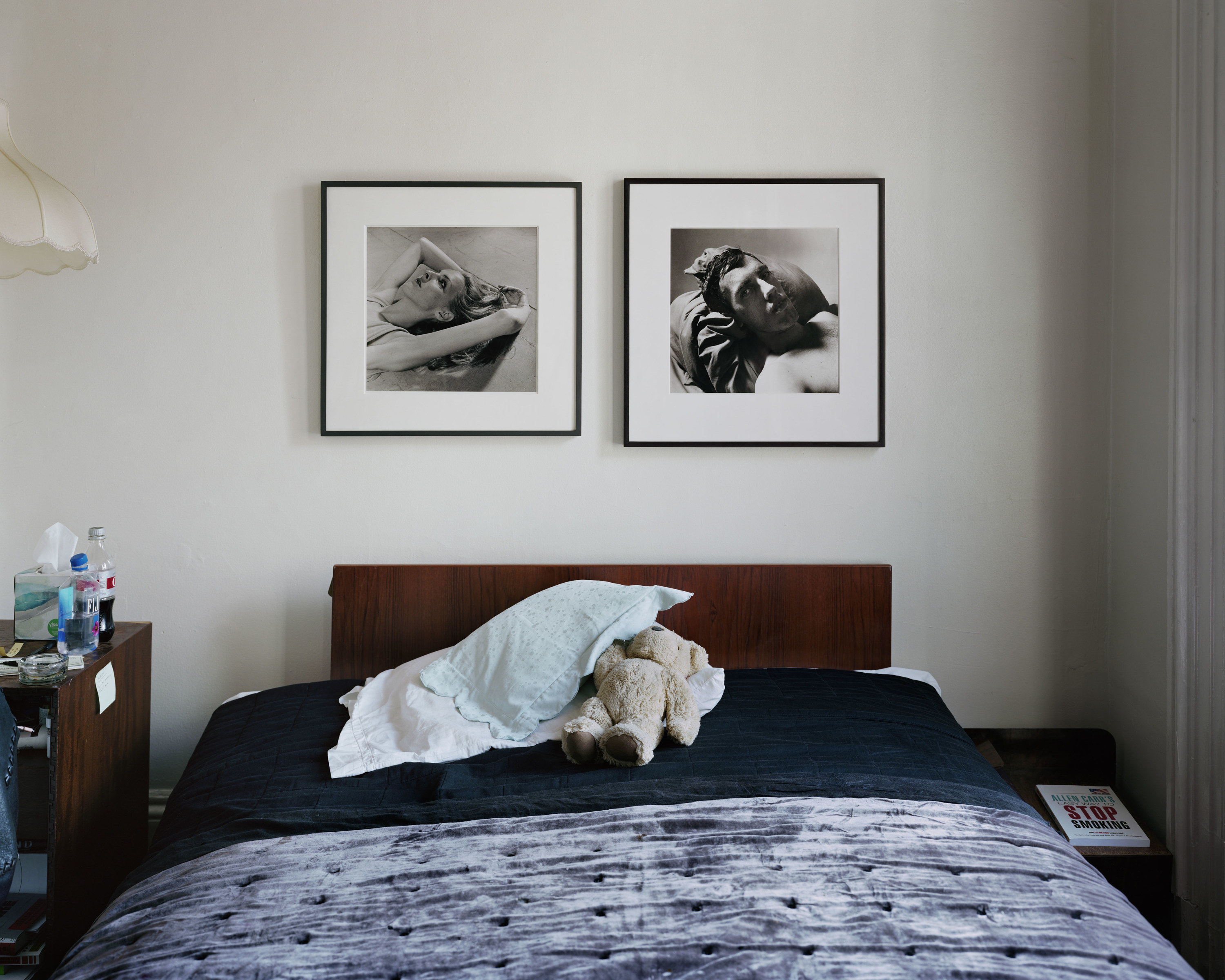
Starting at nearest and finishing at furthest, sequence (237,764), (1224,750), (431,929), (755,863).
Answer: (431,929) < (755,863) < (237,764) < (1224,750)

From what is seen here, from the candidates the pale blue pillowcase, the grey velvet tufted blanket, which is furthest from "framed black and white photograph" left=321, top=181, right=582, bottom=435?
the grey velvet tufted blanket

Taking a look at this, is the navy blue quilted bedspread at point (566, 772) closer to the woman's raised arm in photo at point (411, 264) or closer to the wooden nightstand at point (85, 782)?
the wooden nightstand at point (85, 782)

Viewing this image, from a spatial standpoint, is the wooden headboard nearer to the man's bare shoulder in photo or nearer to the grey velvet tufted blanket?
the man's bare shoulder in photo

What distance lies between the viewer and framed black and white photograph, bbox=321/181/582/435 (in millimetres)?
1980

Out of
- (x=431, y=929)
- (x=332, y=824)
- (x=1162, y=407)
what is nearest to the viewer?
(x=431, y=929)

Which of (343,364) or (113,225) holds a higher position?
(113,225)

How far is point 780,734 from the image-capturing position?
1.50 metres

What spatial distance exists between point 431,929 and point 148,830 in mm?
1466

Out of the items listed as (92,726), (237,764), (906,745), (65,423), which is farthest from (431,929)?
(65,423)

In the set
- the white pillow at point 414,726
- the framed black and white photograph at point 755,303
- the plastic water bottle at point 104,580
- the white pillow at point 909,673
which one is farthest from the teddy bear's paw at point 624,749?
the plastic water bottle at point 104,580

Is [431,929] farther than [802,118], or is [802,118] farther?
[802,118]

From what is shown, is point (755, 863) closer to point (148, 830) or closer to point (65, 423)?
point (148, 830)

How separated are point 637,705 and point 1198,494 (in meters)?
1.28

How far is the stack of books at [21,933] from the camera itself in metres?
1.43
